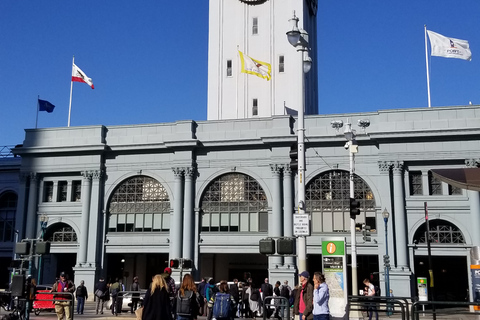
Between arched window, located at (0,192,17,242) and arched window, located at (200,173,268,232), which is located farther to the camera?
arched window, located at (0,192,17,242)

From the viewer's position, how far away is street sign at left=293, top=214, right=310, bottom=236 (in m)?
18.1

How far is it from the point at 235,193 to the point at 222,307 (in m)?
29.0

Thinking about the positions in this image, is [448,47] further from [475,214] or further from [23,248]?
[23,248]

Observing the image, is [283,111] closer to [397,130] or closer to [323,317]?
[397,130]

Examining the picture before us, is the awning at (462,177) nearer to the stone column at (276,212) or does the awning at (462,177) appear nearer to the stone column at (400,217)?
the stone column at (400,217)

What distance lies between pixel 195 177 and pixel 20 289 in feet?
93.9

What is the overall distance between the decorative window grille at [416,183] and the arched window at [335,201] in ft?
9.58

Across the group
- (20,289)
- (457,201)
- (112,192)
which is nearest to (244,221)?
(112,192)

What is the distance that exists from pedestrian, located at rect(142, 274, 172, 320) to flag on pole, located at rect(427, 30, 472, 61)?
35170 mm

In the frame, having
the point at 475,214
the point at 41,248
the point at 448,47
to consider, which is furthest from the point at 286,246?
the point at 448,47

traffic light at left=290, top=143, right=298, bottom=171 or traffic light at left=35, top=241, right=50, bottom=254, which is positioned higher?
traffic light at left=290, top=143, right=298, bottom=171

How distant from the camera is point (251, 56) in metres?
54.2

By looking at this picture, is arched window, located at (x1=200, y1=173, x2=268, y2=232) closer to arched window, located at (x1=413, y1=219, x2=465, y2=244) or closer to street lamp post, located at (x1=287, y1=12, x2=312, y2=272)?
arched window, located at (x1=413, y1=219, x2=465, y2=244)

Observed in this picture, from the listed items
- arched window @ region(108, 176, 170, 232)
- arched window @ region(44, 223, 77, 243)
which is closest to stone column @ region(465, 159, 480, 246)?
arched window @ region(108, 176, 170, 232)
